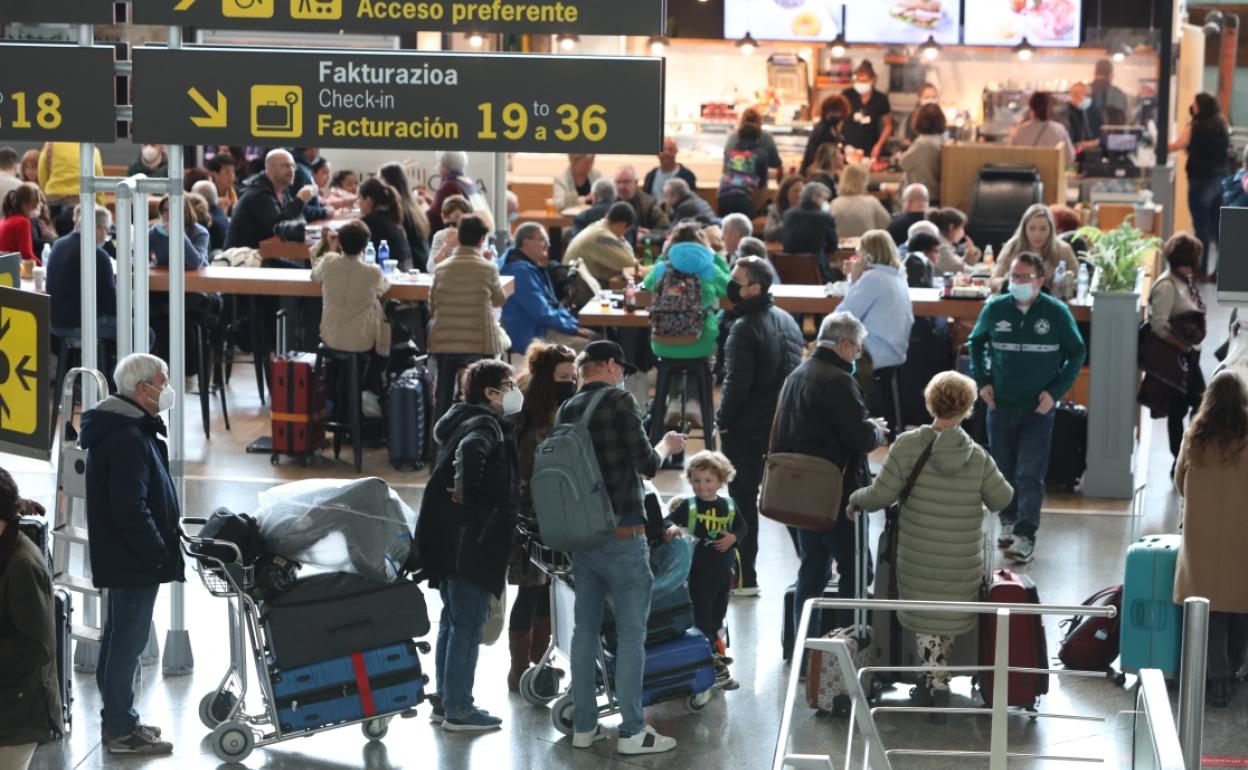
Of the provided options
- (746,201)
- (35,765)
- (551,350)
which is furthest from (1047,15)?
(35,765)

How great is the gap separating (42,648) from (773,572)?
4.94 meters

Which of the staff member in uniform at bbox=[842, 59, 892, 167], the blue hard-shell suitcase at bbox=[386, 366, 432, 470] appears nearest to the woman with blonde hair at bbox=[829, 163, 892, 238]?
the staff member in uniform at bbox=[842, 59, 892, 167]

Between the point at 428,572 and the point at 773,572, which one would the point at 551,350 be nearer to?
the point at 428,572

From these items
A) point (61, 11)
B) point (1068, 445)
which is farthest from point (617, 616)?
point (1068, 445)

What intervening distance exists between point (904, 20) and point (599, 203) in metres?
5.74

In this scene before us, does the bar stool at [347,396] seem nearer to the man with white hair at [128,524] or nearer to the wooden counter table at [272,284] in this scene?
the wooden counter table at [272,284]

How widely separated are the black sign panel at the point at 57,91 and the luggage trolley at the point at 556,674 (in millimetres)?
2377

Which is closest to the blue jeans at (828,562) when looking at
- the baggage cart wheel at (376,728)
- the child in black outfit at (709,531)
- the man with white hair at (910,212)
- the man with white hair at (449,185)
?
the child in black outfit at (709,531)

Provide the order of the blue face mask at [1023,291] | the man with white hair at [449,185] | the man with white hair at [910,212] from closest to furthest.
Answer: the blue face mask at [1023,291], the man with white hair at [910,212], the man with white hair at [449,185]

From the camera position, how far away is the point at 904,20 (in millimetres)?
19453

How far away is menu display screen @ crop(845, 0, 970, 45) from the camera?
19375 mm

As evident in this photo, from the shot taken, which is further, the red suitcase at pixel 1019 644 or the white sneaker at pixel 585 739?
the red suitcase at pixel 1019 644

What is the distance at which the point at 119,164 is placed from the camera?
19781mm

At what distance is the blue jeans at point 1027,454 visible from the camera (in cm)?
998
